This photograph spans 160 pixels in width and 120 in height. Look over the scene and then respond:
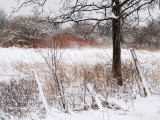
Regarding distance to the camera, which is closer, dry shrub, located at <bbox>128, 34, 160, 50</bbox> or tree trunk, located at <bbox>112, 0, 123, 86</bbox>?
tree trunk, located at <bbox>112, 0, 123, 86</bbox>

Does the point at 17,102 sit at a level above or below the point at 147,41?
below

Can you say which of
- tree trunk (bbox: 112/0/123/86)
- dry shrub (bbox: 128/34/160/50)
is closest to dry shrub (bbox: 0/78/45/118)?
tree trunk (bbox: 112/0/123/86)

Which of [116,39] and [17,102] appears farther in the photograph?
[116,39]

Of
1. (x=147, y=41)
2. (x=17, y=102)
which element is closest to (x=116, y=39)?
(x=17, y=102)

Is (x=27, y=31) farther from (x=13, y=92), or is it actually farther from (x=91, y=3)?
(x=13, y=92)

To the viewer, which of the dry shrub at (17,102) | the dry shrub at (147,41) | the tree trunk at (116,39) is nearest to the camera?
the dry shrub at (17,102)

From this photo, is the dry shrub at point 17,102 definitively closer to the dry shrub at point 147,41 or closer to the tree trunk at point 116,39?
the tree trunk at point 116,39

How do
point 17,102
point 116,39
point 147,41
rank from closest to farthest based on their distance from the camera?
1. point 17,102
2. point 116,39
3. point 147,41

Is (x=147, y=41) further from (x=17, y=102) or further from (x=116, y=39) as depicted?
(x=17, y=102)

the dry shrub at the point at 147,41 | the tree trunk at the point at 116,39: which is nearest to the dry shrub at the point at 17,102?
the tree trunk at the point at 116,39

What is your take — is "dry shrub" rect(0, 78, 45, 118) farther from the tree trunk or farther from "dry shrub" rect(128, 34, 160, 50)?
"dry shrub" rect(128, 34, 160, 50)

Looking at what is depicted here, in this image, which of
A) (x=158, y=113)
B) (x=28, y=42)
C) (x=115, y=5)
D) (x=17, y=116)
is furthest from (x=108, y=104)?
(x=28, y=42)

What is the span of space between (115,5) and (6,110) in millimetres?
4455

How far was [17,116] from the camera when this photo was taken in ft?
10.3
